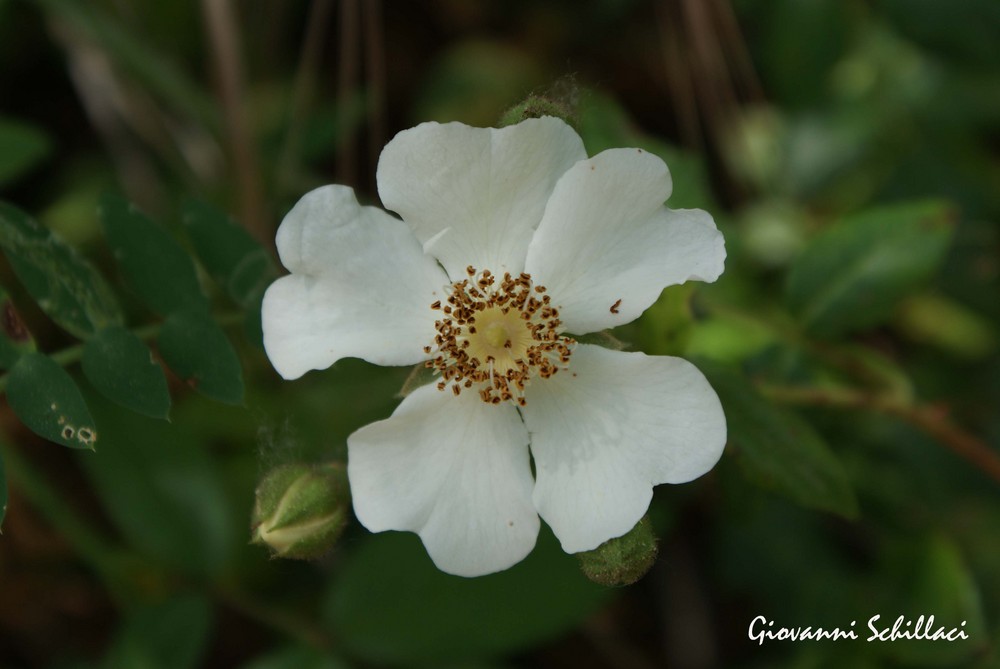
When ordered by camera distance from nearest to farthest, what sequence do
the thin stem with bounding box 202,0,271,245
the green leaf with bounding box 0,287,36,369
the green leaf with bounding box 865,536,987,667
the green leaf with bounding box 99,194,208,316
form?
the green leaf with bounding box 0,287,36,369 → the green leaf with bounding box 99,194,208,316 → the green leaf with bounding box 865,536,987,667 → the thin stem with bounding box 202,0,271,245

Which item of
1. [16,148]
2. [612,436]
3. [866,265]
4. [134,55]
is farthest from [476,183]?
[134,55]

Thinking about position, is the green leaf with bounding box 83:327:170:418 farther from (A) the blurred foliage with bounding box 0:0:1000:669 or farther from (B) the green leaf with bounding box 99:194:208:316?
(B) the green leaf with bounding box 99:194:208:316

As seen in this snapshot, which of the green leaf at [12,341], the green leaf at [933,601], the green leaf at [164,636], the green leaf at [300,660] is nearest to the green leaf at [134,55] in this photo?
the green leaf at [12,341]

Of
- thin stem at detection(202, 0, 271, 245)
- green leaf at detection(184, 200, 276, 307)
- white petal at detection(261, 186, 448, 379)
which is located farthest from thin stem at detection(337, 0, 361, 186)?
white petal at detection(261, 186, 448, 379)

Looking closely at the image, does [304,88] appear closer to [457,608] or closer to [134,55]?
[134,55]

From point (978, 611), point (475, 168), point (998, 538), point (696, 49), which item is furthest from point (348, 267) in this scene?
point (998, 538)
